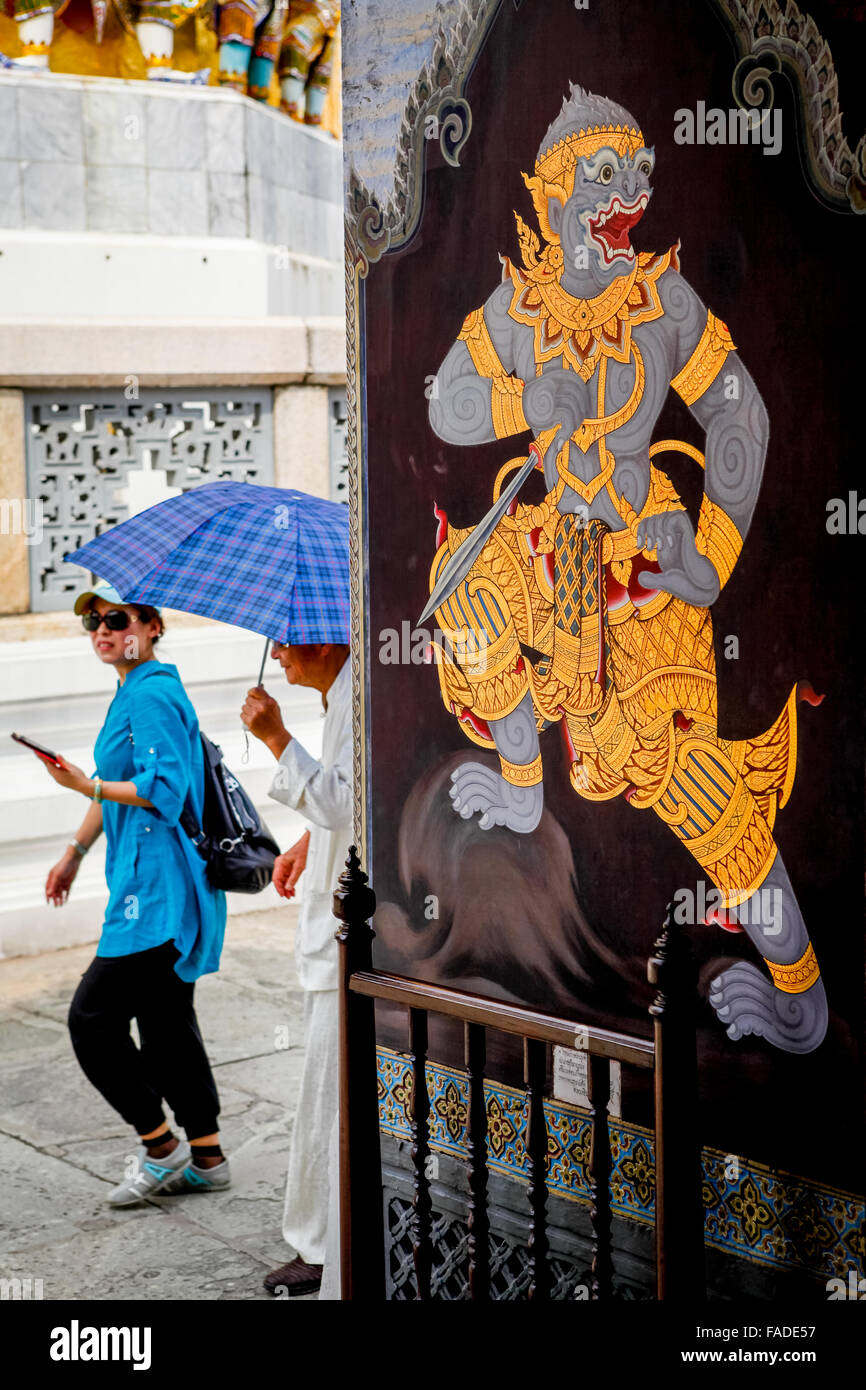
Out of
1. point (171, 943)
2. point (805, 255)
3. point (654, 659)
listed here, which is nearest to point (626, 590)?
point (654, 659)

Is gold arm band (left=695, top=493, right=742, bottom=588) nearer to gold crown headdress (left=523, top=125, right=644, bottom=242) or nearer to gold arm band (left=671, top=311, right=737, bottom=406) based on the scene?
gold arm band (left=671, top=311, right=737, bottom=406)

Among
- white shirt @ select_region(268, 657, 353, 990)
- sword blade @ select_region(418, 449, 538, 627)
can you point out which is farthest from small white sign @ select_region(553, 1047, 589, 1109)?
sword blade @ select_region(418, 449, 538, 627)

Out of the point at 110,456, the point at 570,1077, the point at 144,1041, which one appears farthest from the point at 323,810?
the point at 110,456

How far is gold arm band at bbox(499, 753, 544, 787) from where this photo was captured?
3.36 metres

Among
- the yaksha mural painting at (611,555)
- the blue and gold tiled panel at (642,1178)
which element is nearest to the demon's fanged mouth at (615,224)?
the yaksha mural painting at (611,555)

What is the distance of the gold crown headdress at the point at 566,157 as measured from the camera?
3.05 m

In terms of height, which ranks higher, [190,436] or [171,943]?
[190,436]

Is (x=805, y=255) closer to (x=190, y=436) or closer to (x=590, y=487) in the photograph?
(x=590, y=487)

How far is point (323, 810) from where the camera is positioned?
162 inches

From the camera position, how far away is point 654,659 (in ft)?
10.2

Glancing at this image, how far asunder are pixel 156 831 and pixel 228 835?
0.23 metres

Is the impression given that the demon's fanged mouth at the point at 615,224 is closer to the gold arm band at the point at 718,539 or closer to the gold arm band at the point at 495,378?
the gold arm band at the point at 495,378

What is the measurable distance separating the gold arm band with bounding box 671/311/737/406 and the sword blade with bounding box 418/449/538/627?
408 millimetres

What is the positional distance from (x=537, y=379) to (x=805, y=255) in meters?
0.68
